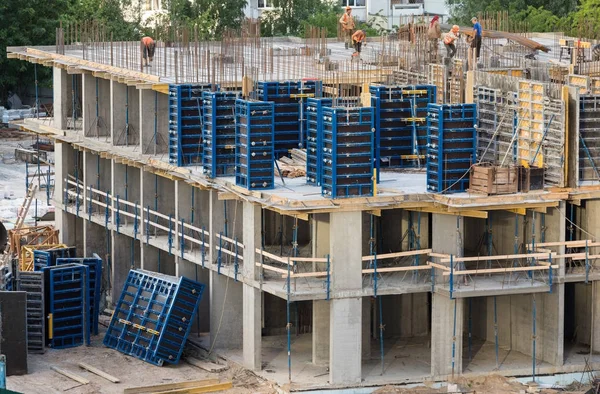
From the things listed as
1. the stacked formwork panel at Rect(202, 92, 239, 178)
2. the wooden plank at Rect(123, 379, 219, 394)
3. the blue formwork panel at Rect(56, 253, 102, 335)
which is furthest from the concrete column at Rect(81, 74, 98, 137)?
the wooden plank at Rect(123, 379, 219, 394)

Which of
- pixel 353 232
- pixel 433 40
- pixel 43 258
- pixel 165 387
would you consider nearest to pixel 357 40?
pixel 433 40

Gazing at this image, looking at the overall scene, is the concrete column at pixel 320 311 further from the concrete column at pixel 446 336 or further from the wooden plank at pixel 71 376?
the wooden plank at pixel 71 376

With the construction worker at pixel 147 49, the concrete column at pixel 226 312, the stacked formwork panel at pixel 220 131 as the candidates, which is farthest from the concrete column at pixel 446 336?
the construction worker at pixel 147 49

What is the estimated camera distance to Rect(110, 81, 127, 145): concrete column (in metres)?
59.3

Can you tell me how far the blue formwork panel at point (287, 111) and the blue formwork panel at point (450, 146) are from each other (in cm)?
543

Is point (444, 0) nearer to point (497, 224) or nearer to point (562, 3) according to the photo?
point (562, 3)

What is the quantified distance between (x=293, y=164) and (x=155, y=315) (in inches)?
227

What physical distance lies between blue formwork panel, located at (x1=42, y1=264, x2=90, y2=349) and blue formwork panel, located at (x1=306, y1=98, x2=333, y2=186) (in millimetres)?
7249

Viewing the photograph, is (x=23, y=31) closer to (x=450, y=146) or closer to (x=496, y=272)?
(x=450, y=146)

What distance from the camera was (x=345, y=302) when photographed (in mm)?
48875

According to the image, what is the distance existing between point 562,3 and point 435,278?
55.2m

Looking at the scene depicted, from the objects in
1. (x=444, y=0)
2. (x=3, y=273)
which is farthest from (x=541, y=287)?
(x=444, y=0)

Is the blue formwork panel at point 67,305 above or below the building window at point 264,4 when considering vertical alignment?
below

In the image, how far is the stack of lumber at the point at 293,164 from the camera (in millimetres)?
52594
